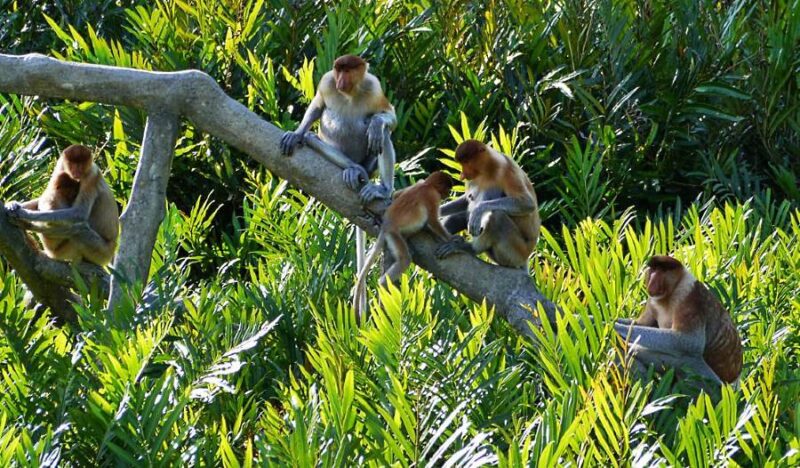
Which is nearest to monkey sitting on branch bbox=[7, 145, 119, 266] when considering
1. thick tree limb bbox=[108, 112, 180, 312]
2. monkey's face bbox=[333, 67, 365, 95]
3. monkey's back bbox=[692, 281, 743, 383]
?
thick tree limb bbox=[108, 112, 180, 312]

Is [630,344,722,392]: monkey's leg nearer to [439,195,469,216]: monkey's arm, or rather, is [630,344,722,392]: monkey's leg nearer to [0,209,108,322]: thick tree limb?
[439,195,469,216]: monkey's arm

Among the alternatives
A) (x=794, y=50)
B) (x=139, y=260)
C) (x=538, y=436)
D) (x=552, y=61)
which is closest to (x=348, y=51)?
(x=552, y=61)

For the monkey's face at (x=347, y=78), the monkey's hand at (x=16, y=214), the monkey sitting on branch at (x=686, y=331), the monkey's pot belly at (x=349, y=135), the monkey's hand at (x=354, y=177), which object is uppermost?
the monkey's face at (x=347, y=78)

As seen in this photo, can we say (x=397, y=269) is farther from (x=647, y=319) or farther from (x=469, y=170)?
(x=647, y=319)

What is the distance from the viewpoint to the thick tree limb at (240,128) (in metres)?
4.38

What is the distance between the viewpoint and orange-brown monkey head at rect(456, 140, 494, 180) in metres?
5.16

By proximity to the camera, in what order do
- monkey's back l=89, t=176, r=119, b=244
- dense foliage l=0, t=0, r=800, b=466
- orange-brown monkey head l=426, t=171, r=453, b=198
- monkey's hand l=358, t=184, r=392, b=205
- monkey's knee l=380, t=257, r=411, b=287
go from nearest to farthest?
dense foliage l=0, t=0, r=800, b=466, monkey's hand l=358, t=184, r=392, b=205, monkey's knee l=380, t=257, r=411, b=287, orange-brown monkey head l=426, t=171, r=453, b=198, monkey's back l=89, t=176, r=119, b=244

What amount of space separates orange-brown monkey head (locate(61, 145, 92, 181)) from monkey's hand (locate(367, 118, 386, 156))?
109 centimetres

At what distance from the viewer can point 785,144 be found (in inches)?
328

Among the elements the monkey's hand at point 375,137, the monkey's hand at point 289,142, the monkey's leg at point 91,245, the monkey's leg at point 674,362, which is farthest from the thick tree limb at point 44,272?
the monkey's leg at point 674,362

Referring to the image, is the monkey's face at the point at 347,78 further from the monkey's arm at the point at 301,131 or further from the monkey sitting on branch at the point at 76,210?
the monkey sitting on branch at the point at 76,210

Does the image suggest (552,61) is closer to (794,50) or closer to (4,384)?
(794,50)

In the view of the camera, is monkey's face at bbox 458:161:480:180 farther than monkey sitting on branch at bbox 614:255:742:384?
Yes

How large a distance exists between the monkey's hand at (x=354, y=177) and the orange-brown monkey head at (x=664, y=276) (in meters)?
1.02
